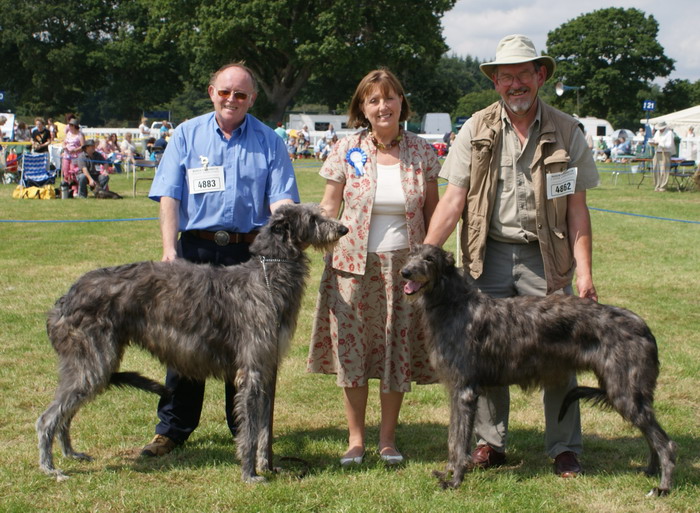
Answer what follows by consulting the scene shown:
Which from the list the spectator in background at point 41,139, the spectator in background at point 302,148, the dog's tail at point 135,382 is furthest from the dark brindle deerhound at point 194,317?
the spectator in background at point 302,148

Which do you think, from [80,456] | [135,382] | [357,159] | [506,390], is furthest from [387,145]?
[80,456]

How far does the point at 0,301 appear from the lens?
28.3ft

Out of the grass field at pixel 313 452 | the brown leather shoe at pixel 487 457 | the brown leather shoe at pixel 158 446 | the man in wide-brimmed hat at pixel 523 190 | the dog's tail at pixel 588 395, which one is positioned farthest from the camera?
the brown leather shoe at pixel 158 446

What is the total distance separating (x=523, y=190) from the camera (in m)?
4.40

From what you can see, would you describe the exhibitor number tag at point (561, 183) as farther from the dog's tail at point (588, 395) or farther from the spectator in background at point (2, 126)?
the spectator in background at point (2, 126)

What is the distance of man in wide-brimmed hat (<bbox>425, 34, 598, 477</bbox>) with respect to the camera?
4.33m

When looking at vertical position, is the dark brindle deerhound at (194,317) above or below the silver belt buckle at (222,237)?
below

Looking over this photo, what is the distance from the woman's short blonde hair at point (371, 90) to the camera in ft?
14.6

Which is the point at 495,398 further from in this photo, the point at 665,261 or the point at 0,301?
the point at 665,261

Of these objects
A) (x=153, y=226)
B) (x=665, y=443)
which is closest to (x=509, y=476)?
(x=665, y=443)

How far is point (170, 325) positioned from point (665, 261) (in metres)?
9.19

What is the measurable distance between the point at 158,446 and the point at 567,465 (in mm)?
2625

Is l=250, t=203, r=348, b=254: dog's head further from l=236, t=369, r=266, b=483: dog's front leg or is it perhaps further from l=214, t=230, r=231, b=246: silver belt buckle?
l=236, t=369, r=266, b=483: dog's front leg

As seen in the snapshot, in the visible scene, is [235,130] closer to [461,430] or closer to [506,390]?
[461,430]
